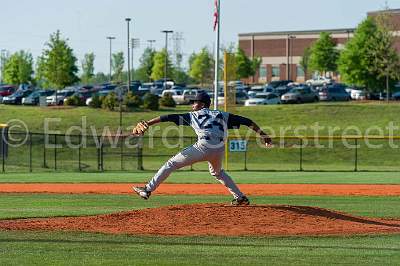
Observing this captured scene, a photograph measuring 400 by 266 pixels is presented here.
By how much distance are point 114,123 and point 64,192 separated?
95.0 ft

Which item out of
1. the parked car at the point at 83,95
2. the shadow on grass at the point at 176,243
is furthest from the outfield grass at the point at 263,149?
the shadow on grass at the point at 176,243

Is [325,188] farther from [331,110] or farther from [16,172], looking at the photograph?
[331,110]

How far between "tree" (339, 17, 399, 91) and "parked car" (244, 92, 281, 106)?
17.8 feet

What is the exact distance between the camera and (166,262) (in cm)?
1001

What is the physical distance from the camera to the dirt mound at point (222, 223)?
12.8 meters

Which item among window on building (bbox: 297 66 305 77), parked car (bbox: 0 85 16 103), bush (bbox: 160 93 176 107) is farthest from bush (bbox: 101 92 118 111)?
window on building (bbox: 297 66 305 77)

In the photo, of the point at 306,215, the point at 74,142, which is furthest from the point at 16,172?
the point at 306,215

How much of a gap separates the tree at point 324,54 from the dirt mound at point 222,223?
254 ft

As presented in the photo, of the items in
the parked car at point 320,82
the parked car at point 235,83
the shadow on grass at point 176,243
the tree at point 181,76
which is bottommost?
the shadow on grass at point 176,243

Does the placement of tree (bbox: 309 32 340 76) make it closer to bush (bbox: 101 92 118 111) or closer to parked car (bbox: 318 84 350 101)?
parked car (bbox: 318 84 350 101)

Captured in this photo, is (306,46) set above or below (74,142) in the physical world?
above

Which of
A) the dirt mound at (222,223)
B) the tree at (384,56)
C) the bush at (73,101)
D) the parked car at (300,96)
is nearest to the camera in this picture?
the dirt mound at (222,223)

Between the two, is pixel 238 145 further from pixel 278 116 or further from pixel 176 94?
pixel 176 94

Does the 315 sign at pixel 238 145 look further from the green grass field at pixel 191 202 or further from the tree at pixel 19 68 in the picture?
the tree at pixel 19 68
